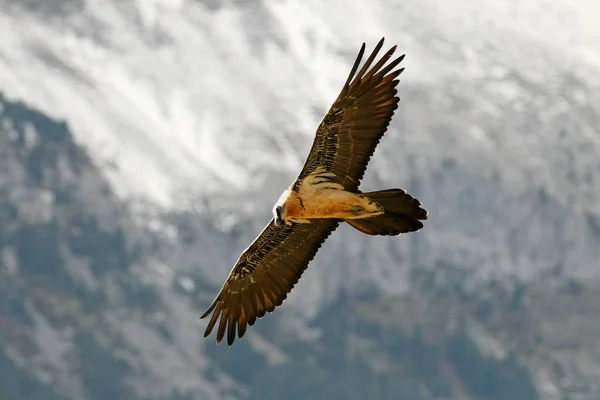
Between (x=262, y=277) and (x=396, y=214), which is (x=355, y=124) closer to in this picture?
(x=396, y=214)

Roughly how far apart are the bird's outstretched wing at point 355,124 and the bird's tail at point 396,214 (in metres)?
0.79

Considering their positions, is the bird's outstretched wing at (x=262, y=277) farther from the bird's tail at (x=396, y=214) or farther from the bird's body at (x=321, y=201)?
the bird's tail at (x=396, y=214)

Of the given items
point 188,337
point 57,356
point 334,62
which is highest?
point 334,62

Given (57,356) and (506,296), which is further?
(506,296)

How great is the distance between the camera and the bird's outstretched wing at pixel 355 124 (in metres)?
19.8

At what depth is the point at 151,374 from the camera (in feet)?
488

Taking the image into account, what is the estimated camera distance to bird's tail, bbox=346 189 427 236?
64.2 feet

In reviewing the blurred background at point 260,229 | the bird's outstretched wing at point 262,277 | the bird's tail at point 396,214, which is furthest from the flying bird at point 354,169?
the blurred background at point 260,229

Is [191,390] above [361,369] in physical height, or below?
A: below

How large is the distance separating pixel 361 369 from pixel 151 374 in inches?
1140

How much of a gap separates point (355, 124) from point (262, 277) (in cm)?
366

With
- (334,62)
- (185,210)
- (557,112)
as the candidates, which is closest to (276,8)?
(334,62)

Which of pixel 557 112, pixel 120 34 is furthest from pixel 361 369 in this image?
pixel 120 34

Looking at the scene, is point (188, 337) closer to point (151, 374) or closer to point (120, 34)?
point (151, 374)
